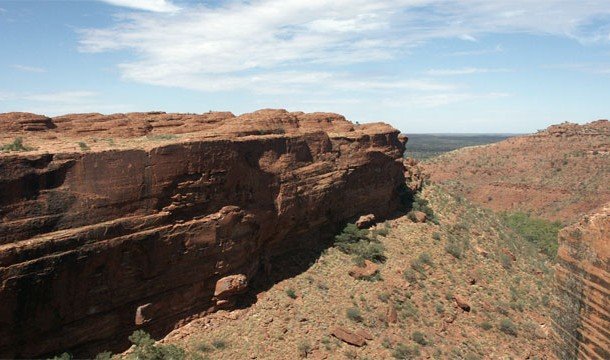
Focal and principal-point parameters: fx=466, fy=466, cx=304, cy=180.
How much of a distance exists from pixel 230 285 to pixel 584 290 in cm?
1299

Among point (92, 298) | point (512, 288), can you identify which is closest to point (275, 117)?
point (92, 298)

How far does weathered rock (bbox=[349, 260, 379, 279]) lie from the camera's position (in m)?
21.8

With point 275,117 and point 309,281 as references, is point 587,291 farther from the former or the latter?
point 275,117

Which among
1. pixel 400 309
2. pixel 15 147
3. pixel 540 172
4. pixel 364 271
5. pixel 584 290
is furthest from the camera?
pixel 540 172

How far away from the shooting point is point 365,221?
85.7 feet

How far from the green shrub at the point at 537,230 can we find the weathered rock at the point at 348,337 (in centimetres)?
2535

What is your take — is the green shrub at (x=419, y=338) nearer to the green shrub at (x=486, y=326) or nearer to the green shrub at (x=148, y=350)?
the green shrub at (x=486, y=326)

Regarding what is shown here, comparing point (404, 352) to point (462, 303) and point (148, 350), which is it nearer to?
point (462, 303)

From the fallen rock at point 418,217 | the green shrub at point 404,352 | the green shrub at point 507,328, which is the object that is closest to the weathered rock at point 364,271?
the green shrub at point 404,352

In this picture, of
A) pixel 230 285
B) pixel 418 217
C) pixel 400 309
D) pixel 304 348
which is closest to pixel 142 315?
pixel 230 285

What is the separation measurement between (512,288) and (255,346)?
15474mm

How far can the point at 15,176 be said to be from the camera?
1285 centimetres

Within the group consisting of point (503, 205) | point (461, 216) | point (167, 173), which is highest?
point (167, 173)

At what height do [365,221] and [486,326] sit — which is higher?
[365,221]
